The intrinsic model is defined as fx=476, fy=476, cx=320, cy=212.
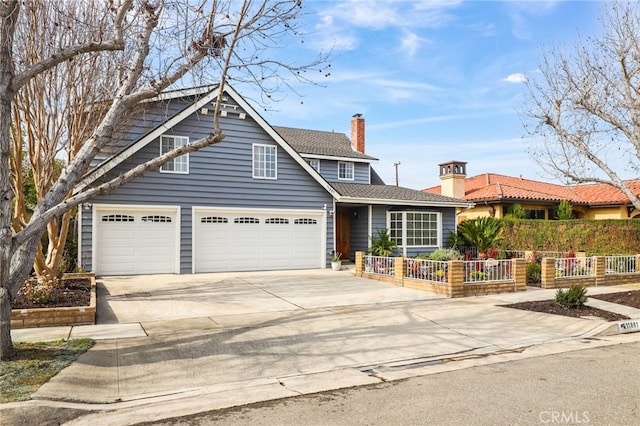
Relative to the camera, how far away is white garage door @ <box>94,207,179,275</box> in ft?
50.0

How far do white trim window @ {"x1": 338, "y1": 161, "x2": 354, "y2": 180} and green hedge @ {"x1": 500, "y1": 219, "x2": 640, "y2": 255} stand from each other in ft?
26.3

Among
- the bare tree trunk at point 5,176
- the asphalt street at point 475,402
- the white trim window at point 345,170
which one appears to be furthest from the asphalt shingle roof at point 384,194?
the bare tree trunk at point 5,176

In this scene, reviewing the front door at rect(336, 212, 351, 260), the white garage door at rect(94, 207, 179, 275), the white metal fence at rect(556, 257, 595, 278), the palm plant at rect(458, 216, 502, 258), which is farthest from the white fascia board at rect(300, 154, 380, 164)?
the white metal fence at rect(556, 257, 595, 278)

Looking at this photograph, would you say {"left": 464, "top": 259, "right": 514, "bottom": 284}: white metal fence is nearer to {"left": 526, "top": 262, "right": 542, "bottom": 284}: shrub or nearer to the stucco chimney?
{"left": 526, "top": 262, "right": 542, "bottom": 284}: shrub

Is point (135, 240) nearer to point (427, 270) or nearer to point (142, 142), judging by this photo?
point (142, 142)

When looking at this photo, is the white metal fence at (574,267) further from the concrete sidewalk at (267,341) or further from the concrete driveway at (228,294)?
the concrete driveway at (228,294)

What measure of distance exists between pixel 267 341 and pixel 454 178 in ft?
69.4

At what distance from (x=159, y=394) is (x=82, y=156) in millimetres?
3427

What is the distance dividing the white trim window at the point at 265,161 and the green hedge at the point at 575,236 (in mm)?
12249

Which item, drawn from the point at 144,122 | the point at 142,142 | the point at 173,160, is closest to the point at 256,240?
the point at 173,160

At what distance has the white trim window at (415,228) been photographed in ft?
67.6

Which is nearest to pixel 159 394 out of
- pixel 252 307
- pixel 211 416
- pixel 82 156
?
pixel 211 416

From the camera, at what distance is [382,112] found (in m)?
17.1

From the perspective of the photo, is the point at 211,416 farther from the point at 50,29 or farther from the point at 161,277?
the point at 161,277
